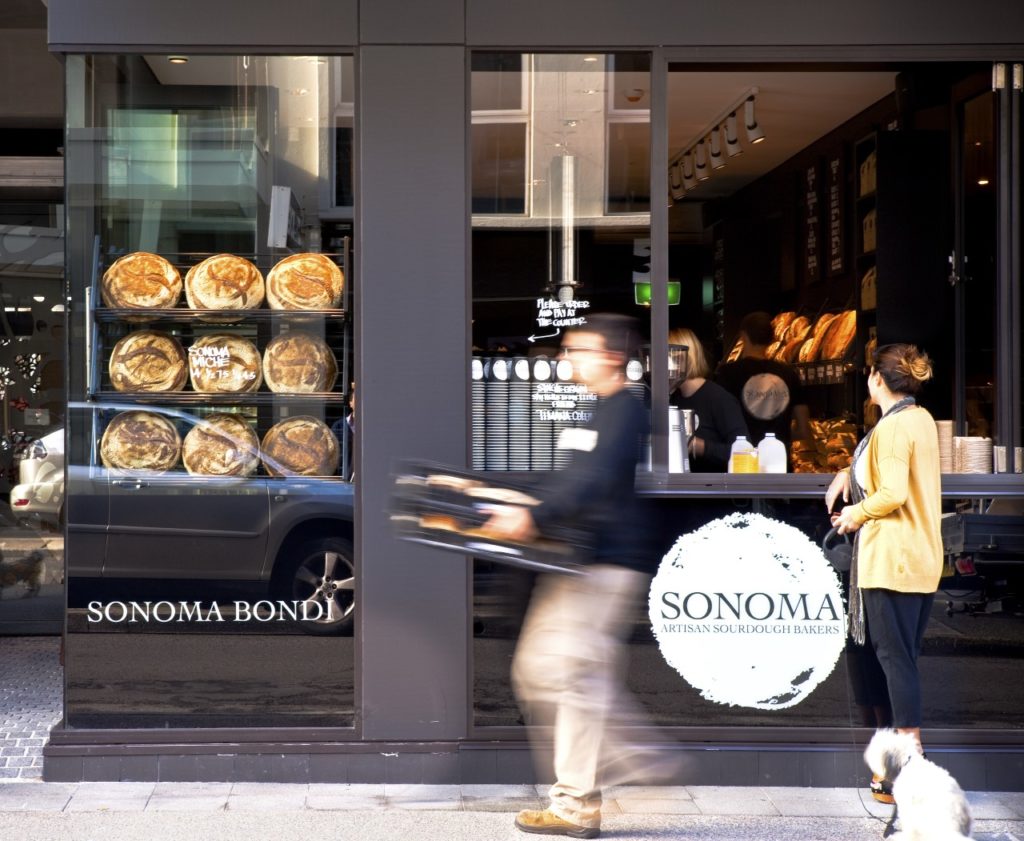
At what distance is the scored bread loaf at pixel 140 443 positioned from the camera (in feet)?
19.4

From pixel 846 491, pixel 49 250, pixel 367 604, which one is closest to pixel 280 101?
pixel 367 604

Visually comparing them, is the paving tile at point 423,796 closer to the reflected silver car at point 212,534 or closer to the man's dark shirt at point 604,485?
the reflected silver car at point 212,534

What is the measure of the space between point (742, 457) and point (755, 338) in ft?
5.73

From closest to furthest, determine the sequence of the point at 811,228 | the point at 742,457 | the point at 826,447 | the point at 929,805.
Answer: the point at 929,805
the point at 742,457
the point at 826,447
the point at 811,228

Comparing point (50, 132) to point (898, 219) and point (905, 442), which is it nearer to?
point (898, 219)

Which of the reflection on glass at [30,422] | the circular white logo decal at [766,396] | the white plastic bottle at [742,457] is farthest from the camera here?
the reflection on glass at [30,422]

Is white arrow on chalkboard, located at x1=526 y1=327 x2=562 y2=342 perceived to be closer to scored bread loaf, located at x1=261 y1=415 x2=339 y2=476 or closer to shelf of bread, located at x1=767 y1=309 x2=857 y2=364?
scored bread loaf, located at x1=261 y1=415 x2=339 y2=476

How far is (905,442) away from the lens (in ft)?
17.4

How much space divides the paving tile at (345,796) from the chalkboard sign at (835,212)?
5147mm

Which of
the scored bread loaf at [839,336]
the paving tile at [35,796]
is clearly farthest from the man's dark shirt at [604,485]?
the scored bread loaf at [839,336]

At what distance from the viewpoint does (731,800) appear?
5.69m

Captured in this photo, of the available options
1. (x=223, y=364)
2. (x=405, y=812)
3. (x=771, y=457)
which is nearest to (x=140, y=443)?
(x=223, y=364)

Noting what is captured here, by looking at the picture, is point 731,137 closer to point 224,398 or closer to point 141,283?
point 224,398

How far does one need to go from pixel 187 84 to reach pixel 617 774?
3.72 metres
